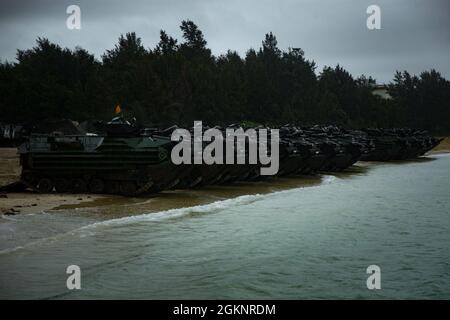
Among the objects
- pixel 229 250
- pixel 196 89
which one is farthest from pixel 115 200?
pixel 196 89

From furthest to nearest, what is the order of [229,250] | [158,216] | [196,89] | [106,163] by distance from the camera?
[196,89]
[106,163]
[158,216]
[229,250]

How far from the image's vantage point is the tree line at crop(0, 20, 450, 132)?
4475cm

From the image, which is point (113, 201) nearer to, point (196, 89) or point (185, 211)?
point (185, 211)

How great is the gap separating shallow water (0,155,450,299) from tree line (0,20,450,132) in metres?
29.4

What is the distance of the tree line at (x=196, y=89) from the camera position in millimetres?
44750

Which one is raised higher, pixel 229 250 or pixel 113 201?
pixel 113 201

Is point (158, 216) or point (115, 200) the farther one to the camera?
point (115, 200)

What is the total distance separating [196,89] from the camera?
178 feet

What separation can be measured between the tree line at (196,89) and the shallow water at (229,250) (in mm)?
29405

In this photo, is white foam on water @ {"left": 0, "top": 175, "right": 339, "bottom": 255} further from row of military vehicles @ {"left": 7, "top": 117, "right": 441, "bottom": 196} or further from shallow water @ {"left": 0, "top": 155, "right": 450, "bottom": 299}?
row of military vehicles @ {"left": 7, "top": 117, "right": 441, "bottom": 196}

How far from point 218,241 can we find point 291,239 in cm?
136

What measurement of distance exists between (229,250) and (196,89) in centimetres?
4460
